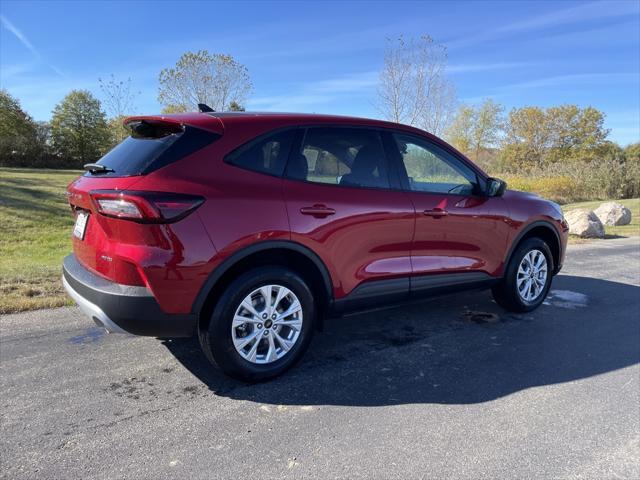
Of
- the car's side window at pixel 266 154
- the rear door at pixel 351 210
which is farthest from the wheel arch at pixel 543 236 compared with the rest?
the car's side window at pixel 266 154

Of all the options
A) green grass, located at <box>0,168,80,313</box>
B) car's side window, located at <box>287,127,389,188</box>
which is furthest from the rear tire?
green grass, located at <box>0,168,80,313</box>

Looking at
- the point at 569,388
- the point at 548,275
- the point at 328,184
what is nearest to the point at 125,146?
the point at 328,184

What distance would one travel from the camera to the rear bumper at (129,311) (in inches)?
112

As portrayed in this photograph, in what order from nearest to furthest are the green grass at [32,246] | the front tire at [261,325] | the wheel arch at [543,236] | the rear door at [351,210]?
the front tire at [261,325], the rear door at [351,210], the wheel arch at [543,236], the green grass at [32,246]

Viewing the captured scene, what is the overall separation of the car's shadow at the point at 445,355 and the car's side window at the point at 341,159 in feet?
4.49

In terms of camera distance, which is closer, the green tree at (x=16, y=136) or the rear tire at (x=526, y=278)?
the rear tire at (x=526, y=278)

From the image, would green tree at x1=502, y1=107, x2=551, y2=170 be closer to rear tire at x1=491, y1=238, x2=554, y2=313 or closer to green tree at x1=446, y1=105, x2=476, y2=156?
green tree at x1=446, y1=105, x2=476, y2=156

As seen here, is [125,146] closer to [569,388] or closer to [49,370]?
[49,370]

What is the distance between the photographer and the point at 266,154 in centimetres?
328

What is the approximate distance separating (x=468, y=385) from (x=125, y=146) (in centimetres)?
294

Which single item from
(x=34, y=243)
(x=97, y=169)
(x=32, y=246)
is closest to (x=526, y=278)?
(x=97, y=169)

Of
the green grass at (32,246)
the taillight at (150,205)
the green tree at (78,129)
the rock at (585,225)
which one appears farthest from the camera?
the green tree at (78,129)

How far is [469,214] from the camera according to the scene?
4348 mm

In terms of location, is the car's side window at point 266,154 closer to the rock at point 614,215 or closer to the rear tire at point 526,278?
the rear tire at point 526,278
